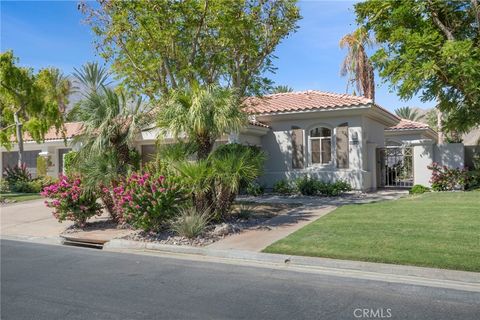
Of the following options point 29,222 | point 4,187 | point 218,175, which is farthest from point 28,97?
point 218,175

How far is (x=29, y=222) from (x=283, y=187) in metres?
9.60

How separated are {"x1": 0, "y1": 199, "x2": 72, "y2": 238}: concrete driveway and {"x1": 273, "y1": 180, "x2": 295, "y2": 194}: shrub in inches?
338

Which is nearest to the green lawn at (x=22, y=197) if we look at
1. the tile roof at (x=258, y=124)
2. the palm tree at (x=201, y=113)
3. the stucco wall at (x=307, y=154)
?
the tile roof at (x=258, y=124)

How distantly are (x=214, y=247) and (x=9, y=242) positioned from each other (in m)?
5.45

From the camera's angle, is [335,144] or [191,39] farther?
[335,144]

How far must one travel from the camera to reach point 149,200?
9812 mm

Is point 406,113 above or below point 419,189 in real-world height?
above

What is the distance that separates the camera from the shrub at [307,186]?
17.1m

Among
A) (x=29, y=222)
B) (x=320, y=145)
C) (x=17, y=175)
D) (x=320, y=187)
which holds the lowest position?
(x=29, y=222)

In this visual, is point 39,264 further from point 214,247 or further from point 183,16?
point 183,16

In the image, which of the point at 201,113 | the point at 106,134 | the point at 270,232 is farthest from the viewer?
the point at 106,134

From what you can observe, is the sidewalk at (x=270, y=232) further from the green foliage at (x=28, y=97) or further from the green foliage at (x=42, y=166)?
the green foliage at (x=42, y=166)

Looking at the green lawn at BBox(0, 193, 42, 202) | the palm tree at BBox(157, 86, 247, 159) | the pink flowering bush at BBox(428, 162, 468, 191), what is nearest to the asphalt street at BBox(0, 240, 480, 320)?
the palm tree at BBox(157, 86, 247, 159)

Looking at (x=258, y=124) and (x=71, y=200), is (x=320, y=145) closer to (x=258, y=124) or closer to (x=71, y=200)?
(x=258, y=124)
